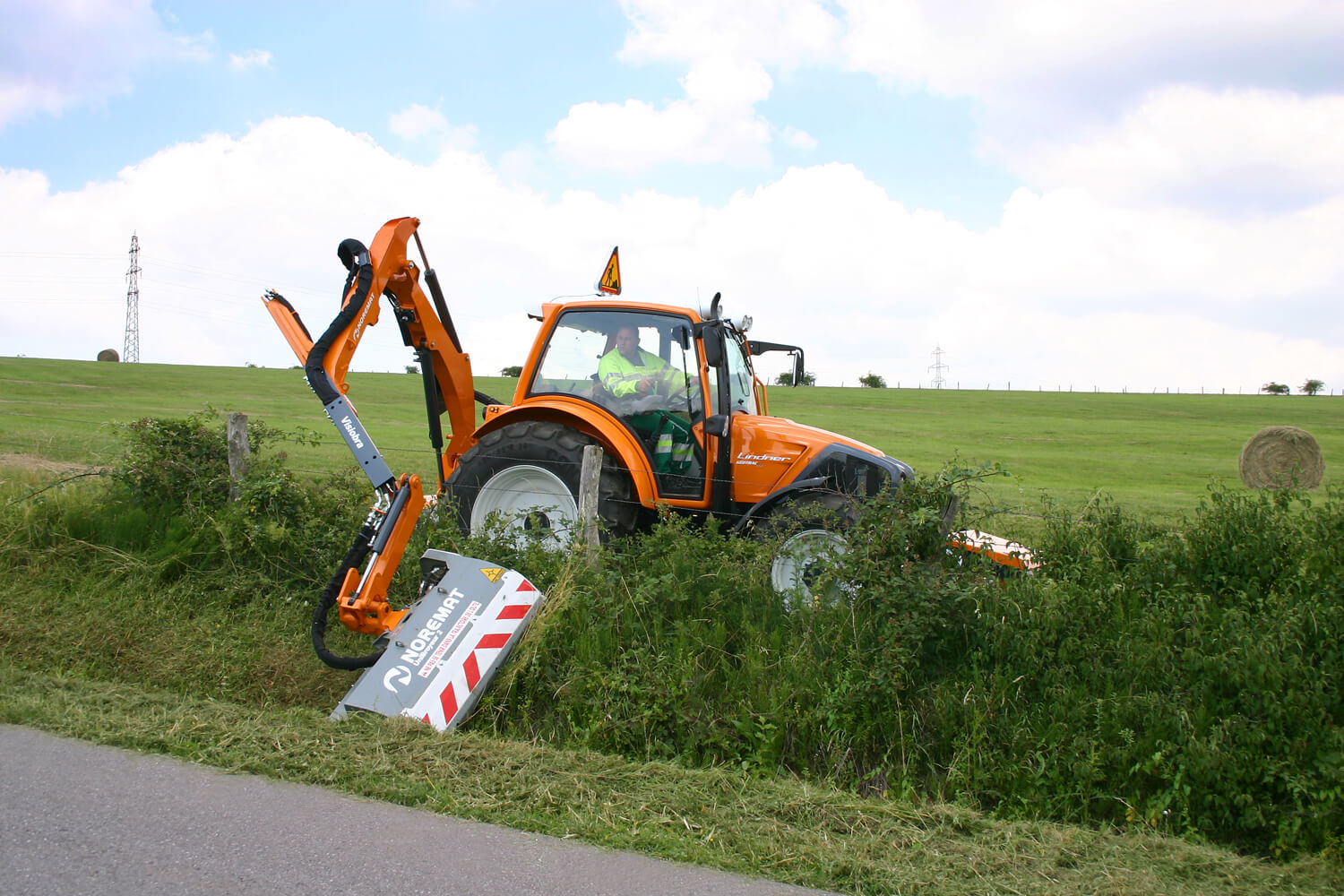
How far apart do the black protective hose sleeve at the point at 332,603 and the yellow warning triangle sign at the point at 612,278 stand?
9.87 feet

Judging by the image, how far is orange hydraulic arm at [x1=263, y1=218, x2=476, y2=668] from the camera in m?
5.57

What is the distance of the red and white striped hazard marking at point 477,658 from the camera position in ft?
16.7

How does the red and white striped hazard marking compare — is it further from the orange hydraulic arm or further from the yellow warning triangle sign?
the yellow warning triangle sign

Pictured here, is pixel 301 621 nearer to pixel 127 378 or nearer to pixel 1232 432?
pixel 1232 432

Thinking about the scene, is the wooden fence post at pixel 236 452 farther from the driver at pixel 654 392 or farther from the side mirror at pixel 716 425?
the side mirror at pixel 716 425

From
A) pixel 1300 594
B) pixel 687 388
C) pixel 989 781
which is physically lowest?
pixel 989 781

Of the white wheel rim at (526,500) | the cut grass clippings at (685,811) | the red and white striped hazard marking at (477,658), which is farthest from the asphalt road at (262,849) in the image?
the white wheel rim at (526,500)

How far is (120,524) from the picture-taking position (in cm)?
718

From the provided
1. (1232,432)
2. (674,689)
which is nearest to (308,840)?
(674,689)

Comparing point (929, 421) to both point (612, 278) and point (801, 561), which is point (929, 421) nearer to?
point (612, 278)

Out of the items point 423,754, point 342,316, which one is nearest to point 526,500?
point 342,316

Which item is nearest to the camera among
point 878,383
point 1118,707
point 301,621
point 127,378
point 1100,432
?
point 1118,707

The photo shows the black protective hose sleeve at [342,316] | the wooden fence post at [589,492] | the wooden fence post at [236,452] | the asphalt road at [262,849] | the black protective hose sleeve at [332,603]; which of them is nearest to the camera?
the asphalt road at [262,849]

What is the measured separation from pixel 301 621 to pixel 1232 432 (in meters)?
35.7
